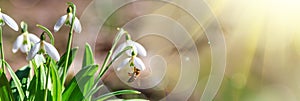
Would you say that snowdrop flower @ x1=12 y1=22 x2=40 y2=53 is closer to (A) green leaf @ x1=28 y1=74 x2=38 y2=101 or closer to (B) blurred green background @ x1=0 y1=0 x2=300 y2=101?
(A) green leaf @ x1=28 y1=74 x2=38 y2=101

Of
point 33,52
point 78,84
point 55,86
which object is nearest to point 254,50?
point 78,84

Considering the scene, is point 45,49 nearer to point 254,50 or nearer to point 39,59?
point 39,59

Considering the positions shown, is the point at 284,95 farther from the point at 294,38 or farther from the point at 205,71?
the point at 205,71

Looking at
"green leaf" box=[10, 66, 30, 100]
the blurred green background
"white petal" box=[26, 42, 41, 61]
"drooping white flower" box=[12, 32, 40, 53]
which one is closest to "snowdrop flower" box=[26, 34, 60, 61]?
"white petal" box=[26, 42, 41, 61]

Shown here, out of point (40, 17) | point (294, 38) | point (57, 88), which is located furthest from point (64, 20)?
point (40, 17)

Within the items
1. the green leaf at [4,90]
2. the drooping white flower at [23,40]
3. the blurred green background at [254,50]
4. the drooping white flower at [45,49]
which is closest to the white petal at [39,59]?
the drooping white flower at [23,40]

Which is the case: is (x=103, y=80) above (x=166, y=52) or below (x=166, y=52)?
below
